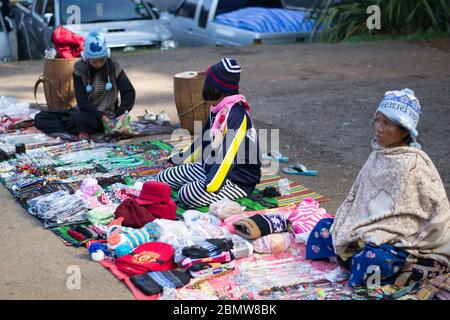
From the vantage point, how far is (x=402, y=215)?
4406 mm

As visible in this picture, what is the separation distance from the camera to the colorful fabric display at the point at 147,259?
468 cm

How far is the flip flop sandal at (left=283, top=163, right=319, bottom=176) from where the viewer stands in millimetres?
6714

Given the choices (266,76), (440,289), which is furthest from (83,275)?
(266,76)

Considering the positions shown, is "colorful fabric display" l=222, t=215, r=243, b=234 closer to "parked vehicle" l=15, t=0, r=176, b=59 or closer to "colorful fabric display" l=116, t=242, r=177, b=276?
"colorful fabric display" l=116, t=242, r=177, b=276

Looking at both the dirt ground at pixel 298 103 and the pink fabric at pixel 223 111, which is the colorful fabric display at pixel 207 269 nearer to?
the dirt ground at pixel 298 103

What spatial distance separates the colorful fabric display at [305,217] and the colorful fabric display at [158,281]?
0.99 m

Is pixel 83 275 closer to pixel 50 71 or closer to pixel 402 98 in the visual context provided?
pixel 402 98

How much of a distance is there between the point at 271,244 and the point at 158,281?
87 centimetres

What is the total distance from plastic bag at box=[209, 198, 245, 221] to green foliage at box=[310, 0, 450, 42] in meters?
8.85

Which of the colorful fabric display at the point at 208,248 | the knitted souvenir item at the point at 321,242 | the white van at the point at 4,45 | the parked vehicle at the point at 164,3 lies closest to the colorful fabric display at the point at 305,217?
the knitted souvenir item at the point at 321,242

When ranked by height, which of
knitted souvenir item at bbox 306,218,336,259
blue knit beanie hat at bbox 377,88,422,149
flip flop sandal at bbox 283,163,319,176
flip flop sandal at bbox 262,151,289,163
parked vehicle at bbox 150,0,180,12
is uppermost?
blue knit beanie hat at bbox 377,88,422,149

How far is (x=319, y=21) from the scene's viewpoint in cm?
1395

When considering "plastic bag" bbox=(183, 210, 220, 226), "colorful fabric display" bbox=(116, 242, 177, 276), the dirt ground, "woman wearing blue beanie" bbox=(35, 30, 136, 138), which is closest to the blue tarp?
the dirt ground

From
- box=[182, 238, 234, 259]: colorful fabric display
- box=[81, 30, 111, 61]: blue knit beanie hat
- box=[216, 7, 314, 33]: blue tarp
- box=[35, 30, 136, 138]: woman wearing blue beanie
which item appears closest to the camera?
box=[182, 238, 234, 259]: colorful fabric display
